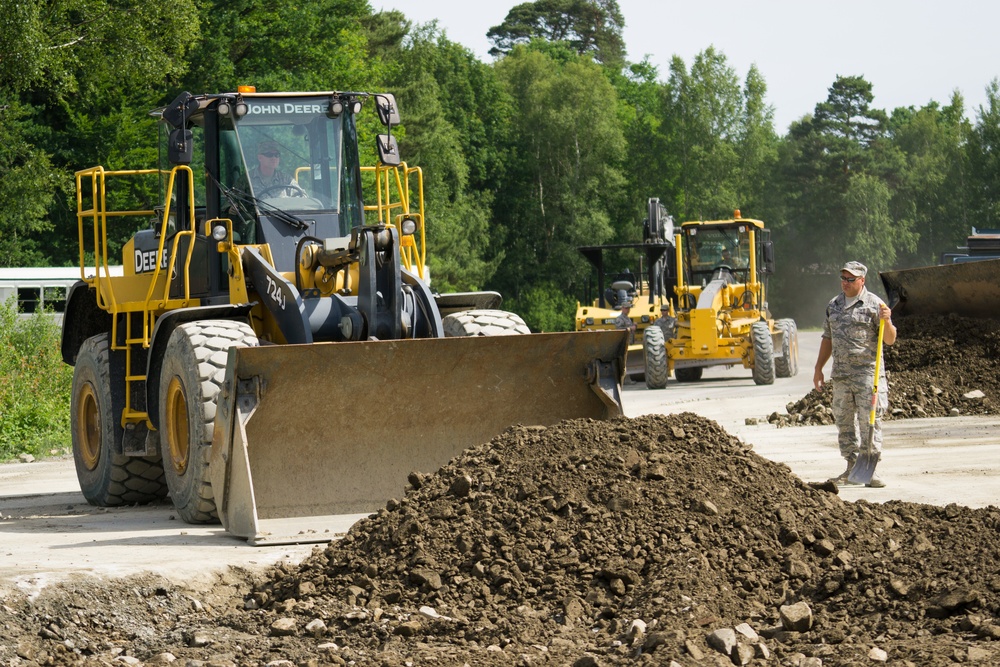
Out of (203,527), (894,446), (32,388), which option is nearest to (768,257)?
(894,446)

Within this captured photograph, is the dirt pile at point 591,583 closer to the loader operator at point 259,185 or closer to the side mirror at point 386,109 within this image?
the loader operator at point 259,185

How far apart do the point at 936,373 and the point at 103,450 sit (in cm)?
931

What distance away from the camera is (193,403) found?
811 cm

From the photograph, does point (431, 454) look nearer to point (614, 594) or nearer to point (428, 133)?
point (614, 594)

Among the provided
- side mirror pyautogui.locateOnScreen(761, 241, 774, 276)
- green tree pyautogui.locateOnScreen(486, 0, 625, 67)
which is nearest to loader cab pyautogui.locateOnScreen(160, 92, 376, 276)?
side mirror pyautogui.locateOnScreen(761, 241, 774, 276)

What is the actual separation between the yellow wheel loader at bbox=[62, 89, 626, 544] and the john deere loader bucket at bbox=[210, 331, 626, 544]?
1 centimetres

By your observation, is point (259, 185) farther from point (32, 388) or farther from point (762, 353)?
point (762, 353)

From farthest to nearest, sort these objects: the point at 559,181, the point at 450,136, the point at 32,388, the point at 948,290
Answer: the point at 559,181
the point at 450,136
the point at 32,388
the point at 948,290

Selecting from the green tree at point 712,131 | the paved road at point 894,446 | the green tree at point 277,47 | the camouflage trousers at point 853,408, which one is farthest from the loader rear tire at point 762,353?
the green tree at point 712,131

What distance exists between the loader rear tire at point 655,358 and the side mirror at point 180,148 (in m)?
12.3

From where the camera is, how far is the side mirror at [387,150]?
30.6ft

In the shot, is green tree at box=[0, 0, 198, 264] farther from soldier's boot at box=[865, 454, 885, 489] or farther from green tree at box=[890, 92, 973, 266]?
green tree at box=[890, 92, 973, 266]

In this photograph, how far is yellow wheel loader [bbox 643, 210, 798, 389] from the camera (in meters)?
20.0

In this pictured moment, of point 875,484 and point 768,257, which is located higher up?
point 768,257
